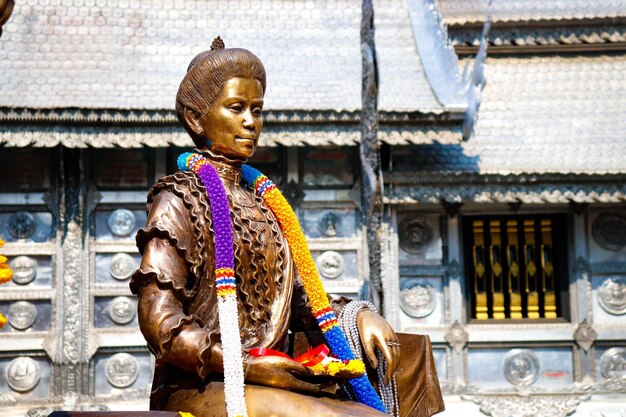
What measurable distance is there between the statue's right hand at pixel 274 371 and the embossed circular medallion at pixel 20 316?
728cm

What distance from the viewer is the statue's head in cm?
372

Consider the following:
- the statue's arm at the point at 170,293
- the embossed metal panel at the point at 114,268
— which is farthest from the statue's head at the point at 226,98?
the embossed metal panel at the point at 114,268

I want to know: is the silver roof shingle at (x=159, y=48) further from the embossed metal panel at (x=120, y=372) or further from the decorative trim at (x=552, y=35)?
the embossed metal panel at (x=120, y=372)

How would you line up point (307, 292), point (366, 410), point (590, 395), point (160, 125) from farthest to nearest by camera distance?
point (590, 395), point (160, 125), point (307, 292), point (366, 410)

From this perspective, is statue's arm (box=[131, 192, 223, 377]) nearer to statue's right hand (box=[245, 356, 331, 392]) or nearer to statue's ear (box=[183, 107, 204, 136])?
statue's right hand (box=[245, 356, 331, 392])

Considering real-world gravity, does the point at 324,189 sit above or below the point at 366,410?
above

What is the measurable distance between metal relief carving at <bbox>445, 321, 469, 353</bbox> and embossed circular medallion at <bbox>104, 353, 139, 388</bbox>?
10.6ft

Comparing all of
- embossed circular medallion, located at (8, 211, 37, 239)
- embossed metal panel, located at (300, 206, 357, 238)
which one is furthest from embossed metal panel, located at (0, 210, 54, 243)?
embossed metal panel, located at (300, 206, 357, 238)

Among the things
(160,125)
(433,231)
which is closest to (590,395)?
(433,231)

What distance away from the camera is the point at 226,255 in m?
3.55

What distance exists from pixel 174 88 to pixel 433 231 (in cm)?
313

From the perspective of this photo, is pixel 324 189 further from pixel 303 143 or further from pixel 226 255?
pixel 226 255

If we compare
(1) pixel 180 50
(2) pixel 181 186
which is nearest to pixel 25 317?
(1) pixel 180 50

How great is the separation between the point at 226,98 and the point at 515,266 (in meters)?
7.32
